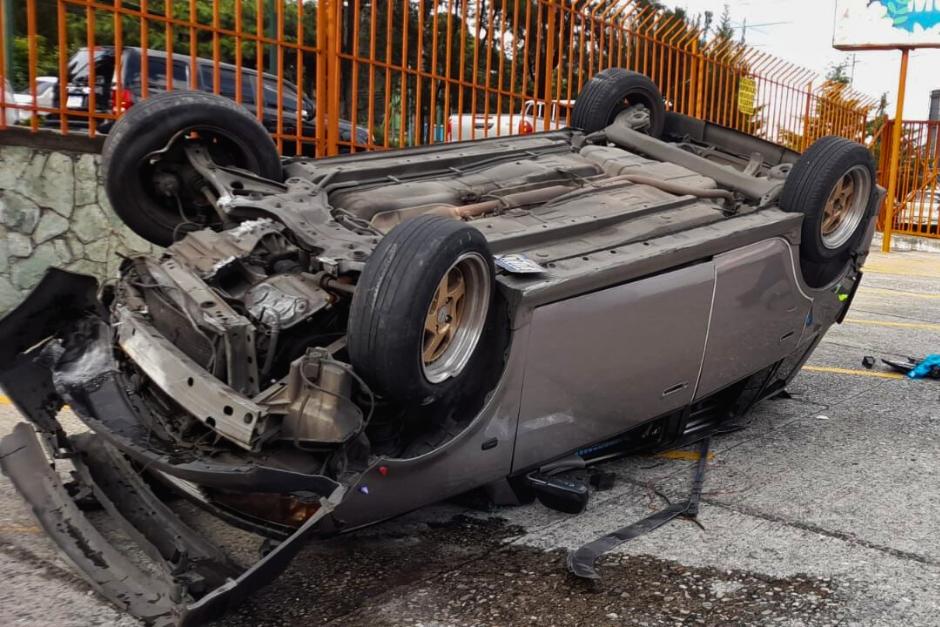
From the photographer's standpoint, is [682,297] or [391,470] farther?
[682,297]

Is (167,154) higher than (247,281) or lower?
higher

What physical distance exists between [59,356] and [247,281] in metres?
0.80

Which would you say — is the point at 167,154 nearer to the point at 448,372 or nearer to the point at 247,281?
the point at 247,281

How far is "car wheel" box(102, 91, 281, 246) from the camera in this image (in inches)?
153

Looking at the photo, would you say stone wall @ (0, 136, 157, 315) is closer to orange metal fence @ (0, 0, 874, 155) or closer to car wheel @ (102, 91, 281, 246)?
orange metal fence @ (0, 0, 874, 155)

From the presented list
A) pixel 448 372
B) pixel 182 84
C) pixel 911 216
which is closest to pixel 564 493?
pixel 448 372

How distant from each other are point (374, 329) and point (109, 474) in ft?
4.37

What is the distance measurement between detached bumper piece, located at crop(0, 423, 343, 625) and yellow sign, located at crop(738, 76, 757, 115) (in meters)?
10.4

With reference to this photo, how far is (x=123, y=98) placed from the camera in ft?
20.4

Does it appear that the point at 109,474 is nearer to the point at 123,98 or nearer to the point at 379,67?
the point at 123,98

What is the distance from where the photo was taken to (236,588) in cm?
249

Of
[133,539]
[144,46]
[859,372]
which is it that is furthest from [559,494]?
[144,46]

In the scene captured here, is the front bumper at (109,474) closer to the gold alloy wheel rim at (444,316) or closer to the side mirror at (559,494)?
the gold alloy wheel rim at (444,316)

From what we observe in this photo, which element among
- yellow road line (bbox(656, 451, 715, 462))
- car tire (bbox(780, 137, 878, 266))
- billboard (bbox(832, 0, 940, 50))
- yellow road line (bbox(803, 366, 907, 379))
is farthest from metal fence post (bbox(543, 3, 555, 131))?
billboard (bbox(832, 0, 940, 50))
